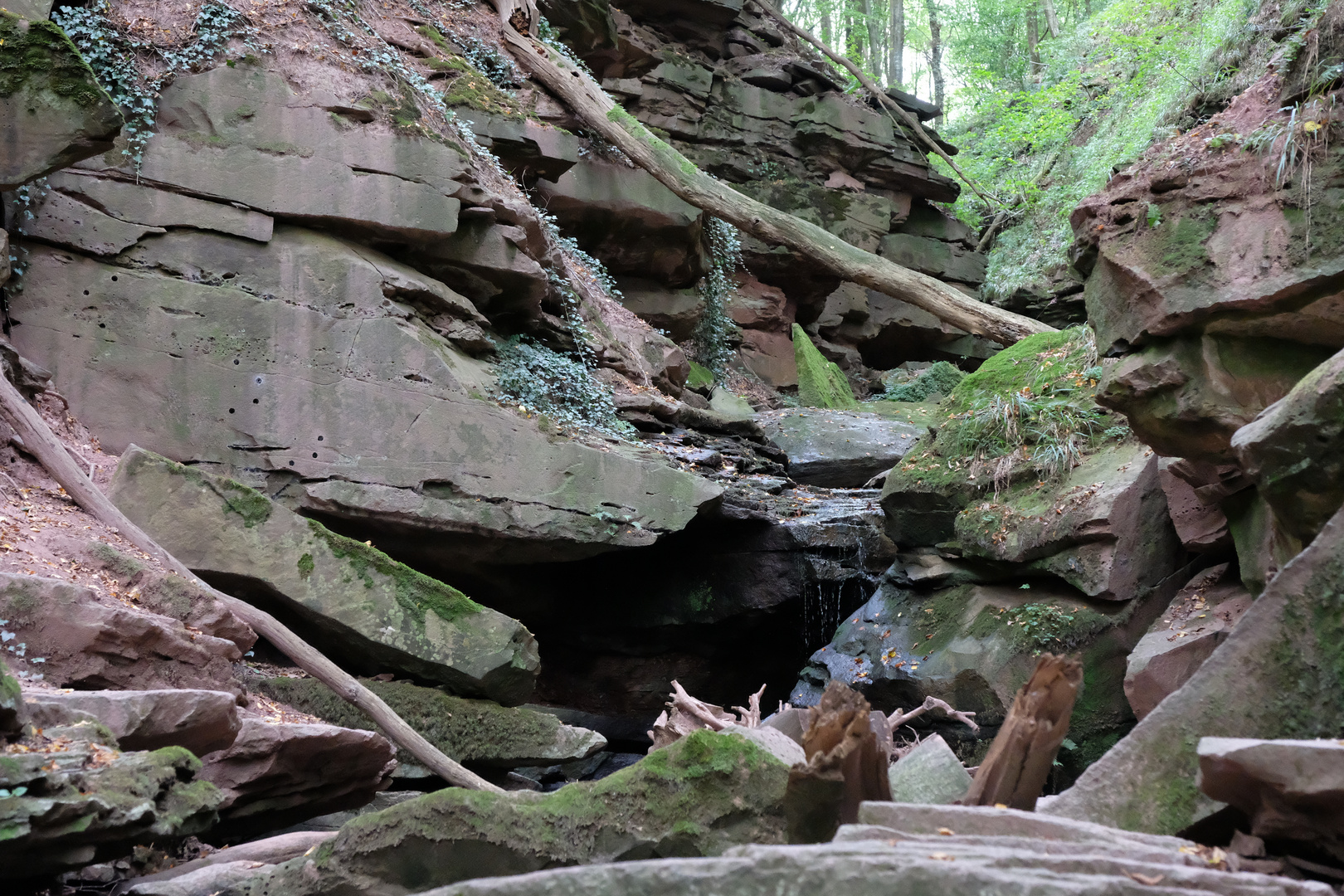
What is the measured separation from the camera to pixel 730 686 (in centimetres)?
1081

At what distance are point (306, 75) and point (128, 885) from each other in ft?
23.3

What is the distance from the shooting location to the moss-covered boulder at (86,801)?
2.87 m

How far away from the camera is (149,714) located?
4062 mm

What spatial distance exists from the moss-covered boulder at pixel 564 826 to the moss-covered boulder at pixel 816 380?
443 inches

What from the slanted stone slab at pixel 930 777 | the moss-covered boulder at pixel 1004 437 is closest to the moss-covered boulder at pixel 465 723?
the slanted stone slab at pixel 930 777

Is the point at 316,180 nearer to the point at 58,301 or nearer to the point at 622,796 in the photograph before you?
the point at 58,301

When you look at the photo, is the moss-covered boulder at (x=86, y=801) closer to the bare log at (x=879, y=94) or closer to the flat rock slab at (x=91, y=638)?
the flat rock slab at (x=91, y=638)

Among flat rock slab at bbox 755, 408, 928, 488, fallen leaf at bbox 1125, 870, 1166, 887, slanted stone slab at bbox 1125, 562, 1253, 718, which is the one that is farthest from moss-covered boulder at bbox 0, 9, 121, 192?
flat rock slab at bbox 755, 408, 928, 488

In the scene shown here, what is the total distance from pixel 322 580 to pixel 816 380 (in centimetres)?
1042

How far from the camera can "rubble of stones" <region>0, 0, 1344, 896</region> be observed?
3244 mm

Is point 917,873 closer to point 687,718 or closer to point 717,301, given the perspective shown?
point 687,718

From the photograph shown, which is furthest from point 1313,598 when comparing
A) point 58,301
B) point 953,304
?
point 953,304

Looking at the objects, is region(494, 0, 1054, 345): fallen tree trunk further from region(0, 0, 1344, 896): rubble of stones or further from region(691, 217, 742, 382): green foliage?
region(691, 217, 742, 382): green foliage

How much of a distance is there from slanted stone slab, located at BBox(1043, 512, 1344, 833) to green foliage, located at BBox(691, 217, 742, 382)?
11671mm
